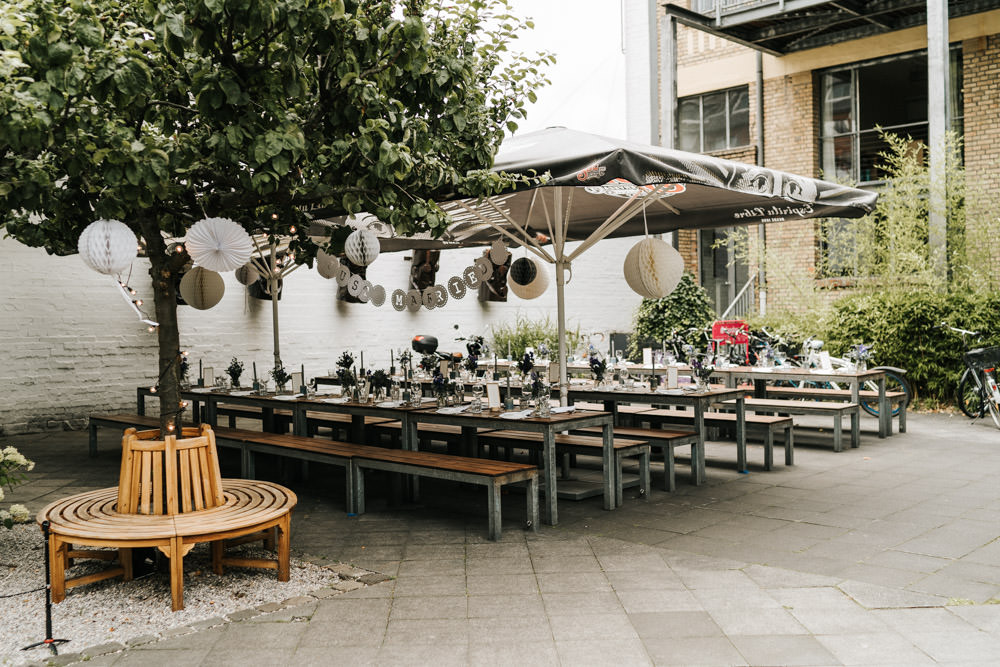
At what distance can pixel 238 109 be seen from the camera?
378 cm

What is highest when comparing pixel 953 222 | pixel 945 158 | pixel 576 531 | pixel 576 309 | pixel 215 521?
pixel 945 158

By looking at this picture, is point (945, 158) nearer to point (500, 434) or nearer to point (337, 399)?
point (500, 434)

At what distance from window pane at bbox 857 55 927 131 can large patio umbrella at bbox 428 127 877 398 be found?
842 centimetres

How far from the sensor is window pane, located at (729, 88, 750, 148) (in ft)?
54.9

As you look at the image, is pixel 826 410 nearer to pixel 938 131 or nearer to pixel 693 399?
pixel 693 399

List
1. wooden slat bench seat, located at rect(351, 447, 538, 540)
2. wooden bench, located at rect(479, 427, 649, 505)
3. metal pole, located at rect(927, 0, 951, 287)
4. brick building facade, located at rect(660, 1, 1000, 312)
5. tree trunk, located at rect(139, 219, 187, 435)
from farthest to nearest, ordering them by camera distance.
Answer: brick building facade, located at rect(660, 1, 1000, 312) < metal pole, located at rect(927, 0, 951, 287) < wooden bench, located at rect(479, 427, 649, 505) < wooden slat bench seat, located at rect(351, 447, 538, 540) < tree trunk, located at rect(139, 219, 187, 435)

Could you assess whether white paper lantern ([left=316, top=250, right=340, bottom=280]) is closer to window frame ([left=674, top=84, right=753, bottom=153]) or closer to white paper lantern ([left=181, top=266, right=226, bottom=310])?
white paper lantern ([left=181, top=266, right=226, bottom=310])

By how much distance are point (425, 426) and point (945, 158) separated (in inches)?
356

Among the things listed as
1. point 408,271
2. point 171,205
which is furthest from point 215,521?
point 408,271

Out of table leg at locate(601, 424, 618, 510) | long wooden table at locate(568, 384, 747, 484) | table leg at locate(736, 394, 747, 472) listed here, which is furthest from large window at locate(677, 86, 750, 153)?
table leg at locate(601, 424, 618, 510)

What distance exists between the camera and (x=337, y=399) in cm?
756

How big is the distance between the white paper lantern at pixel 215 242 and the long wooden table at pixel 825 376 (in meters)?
5.81

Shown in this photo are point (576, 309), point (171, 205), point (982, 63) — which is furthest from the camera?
point (576, 309)

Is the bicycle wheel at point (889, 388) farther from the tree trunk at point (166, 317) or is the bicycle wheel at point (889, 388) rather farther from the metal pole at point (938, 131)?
the tree trunk at point (166, 317)
